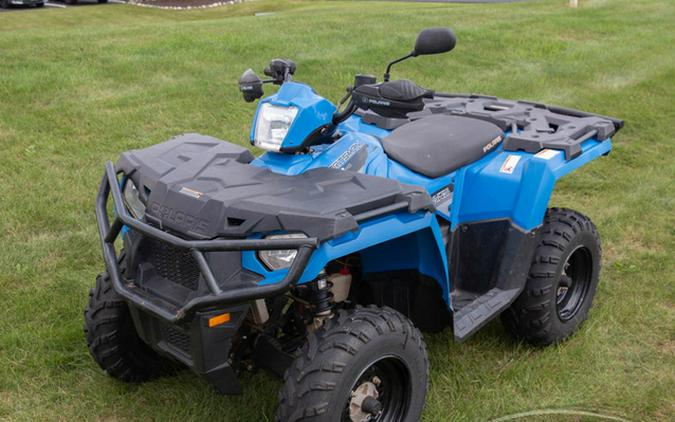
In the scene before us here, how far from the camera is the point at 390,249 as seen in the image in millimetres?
3117

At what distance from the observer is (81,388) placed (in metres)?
3.48

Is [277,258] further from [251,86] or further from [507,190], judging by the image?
[507,190]

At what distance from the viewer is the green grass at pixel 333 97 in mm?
3459

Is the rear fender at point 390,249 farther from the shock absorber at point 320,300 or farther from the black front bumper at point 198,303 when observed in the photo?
the shock absorber at point 320,300

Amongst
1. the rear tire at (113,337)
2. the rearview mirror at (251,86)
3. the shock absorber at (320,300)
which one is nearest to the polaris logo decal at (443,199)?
the shock absorber at (320,300)

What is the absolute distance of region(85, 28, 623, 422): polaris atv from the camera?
2.55 m

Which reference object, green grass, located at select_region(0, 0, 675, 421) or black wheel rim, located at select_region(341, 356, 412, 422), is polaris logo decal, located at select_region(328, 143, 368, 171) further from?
green grass, located at select_region(0, 0, 675, 421)

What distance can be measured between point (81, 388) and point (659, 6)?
1519 centimetres

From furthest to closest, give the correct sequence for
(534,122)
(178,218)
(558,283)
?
1. (534,122)
2. (558,283)
3. (178,218)

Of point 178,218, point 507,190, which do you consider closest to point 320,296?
point 178,218

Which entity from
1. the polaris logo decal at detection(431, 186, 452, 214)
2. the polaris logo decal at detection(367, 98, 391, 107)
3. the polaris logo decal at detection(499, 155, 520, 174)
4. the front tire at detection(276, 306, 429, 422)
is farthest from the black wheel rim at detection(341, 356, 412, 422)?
the polaris logo decal at detection(499, 155, 520, 174)

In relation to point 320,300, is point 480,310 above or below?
below

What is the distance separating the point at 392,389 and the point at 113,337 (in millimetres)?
1239

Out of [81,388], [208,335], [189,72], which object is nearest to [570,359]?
[208,335]
